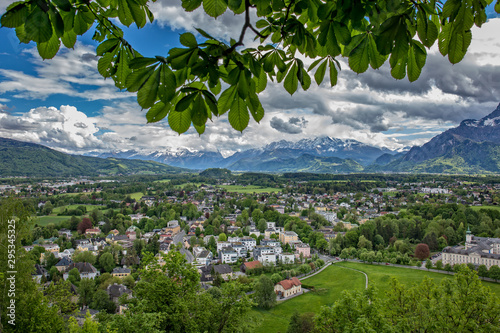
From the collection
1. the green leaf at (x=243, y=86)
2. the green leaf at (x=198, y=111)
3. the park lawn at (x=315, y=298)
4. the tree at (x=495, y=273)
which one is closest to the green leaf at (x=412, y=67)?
the green leaf at (x=243, y=86)

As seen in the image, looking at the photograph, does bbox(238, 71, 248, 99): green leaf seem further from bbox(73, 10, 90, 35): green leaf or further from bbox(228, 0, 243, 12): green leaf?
bbox(73, 10, 90, 35): green leaf

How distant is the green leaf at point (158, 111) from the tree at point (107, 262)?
34016 mm

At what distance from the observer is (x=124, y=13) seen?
1.25 meters

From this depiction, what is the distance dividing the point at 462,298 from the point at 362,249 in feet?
94.7

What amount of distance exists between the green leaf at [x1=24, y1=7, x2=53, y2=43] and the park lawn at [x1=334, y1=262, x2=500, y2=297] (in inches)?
1080

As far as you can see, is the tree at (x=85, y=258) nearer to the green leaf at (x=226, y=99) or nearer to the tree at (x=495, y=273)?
the green leaf at (x=226, y=99)

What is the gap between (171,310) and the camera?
238 inches

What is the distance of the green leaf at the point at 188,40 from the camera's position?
828 mm

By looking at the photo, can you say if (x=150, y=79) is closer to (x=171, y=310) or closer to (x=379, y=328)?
(x=171, y=310)

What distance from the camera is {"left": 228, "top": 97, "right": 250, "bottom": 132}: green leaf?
0.97 meters

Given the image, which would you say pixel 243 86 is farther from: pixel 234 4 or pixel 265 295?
pixel 265 295

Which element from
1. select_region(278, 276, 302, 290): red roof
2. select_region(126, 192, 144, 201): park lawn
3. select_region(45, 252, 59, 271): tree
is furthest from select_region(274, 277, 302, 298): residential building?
select_region(126, 192, 144, 201): park lawn

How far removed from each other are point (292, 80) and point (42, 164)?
188 m

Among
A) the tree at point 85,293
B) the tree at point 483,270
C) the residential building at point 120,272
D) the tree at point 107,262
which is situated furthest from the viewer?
the tree at point 107,262
